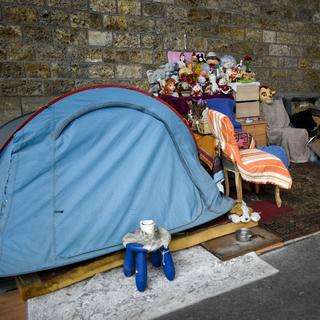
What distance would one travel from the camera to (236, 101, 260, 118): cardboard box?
15.1 feet

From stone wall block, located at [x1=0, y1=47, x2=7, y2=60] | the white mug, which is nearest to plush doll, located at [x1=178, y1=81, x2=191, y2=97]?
stone wall block, located at [x1=0, y1=47, x2=7, y2=60]

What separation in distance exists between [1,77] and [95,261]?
9.32 feet

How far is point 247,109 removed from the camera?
4645mm

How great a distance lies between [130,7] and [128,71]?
2.71ft

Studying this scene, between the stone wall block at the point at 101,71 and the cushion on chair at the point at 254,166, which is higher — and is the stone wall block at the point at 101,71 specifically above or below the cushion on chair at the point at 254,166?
above

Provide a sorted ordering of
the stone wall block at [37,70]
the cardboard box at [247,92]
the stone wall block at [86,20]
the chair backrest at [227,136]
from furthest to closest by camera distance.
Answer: the cardboard box at [247,92], the stone wall block at [86,20], the stone wall block at [37,70], the chair backrest at [227,136]

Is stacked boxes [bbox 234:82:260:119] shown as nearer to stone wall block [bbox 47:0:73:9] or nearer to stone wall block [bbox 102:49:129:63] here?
stone wall block [bbox 102:49:129:63]

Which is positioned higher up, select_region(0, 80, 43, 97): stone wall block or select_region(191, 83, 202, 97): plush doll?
select_region(0, 80, 43, 97): stone wall block

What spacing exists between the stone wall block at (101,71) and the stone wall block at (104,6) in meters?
0.69

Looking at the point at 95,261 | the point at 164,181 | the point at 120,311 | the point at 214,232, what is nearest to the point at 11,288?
the point at 95,261

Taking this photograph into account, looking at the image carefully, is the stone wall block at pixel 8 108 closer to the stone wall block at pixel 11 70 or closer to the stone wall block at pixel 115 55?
the stone wall block at pixel 11 70

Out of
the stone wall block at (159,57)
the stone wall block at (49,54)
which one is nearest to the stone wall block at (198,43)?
the stone wall block at (159,57)

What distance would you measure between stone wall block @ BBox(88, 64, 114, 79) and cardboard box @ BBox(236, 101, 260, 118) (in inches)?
69.7

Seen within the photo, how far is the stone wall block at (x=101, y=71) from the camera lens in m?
4.46
